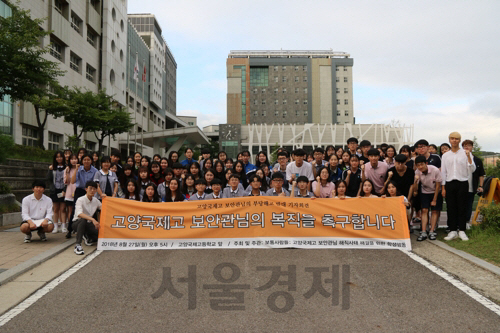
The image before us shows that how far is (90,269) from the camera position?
5871 millimetres

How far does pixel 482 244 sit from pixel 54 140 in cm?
3240

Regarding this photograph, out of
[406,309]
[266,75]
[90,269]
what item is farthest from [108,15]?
[266,75]

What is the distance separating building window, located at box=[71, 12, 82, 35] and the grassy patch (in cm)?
3569

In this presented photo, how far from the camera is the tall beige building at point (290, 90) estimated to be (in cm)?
9275

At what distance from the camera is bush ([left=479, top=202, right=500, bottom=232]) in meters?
7.77

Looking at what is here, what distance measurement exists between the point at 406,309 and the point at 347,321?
764mm

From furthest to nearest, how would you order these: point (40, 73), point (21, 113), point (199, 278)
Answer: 1. point (21, 113)
2. point (40, 73)
3. point (199, 278)

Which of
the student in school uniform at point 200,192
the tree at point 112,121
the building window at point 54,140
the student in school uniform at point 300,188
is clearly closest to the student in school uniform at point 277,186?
the student in school uniform at point 300,188

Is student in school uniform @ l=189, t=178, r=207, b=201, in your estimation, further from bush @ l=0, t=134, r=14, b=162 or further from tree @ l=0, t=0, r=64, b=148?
tree @ l=0, t=0, r=64, b=148

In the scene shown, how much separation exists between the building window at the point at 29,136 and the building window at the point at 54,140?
9.61 feet

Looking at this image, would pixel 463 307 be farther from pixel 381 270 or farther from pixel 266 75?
pixel 266 75

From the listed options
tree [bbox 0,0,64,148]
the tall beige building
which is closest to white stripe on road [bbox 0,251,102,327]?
tree [bbox 0,0,64,148]

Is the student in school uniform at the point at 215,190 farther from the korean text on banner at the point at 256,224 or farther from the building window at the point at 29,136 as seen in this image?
the building window at the point at 29,136

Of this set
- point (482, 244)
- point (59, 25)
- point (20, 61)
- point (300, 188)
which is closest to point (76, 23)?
point (59, 25)
